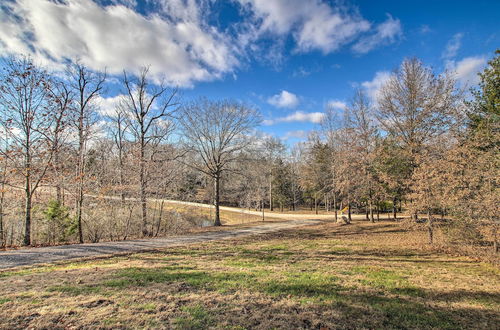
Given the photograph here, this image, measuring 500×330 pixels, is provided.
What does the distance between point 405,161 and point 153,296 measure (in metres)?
15.3

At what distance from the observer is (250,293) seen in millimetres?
4652

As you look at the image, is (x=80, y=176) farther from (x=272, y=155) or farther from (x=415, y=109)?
(x=272, y=155)

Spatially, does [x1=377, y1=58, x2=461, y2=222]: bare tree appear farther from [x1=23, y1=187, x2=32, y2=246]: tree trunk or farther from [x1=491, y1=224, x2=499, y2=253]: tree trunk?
[x1=23, y1=187, x2=32, y2=246]: tree trunk

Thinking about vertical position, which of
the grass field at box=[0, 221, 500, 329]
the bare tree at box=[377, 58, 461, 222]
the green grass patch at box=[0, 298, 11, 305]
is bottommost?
the grass field at box=[0, 221, 500, 329]

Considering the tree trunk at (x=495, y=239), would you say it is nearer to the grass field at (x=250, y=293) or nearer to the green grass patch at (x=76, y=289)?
the grass field at (x=250, y=293)

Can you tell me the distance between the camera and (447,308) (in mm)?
4438

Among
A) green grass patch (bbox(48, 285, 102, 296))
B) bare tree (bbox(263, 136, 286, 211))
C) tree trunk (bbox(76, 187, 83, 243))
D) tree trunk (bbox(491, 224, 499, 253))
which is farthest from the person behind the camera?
bare tree (bbox(263, 136, 286, 211))

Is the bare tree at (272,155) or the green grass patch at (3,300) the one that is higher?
the bare tree at (272,155)

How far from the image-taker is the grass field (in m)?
3.61

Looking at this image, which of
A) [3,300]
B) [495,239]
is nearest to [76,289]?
[3,300]

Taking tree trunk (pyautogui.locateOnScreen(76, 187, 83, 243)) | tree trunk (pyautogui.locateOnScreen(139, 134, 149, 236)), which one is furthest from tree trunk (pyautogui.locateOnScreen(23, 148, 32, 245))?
tree trunk (pyautogui.locateOnScreen(139, 134, 149, 236))

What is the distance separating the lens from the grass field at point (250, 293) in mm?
3605

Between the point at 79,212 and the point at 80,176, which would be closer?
the point at 80,176

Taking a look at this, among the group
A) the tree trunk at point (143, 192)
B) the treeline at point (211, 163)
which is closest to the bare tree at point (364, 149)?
the treeline at point (211, 163)
